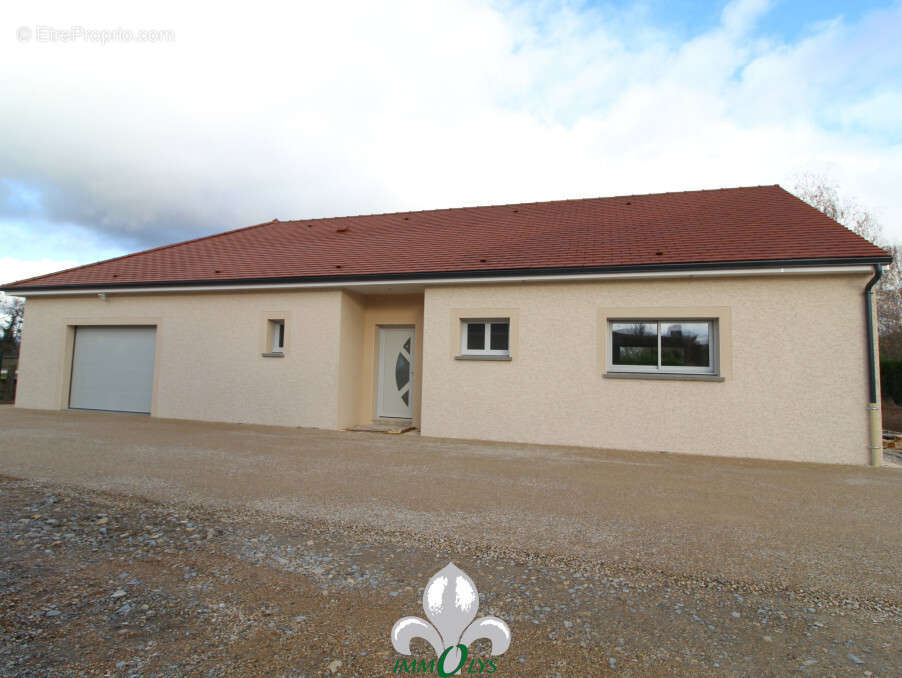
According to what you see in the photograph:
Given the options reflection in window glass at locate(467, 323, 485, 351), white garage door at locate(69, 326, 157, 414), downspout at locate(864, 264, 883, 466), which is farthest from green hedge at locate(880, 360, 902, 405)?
white garage door at locate(69, 326, 157, 414)

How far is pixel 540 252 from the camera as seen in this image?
945cm

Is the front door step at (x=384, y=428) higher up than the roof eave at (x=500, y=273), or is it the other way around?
the roof eave at (x=500, y=273)

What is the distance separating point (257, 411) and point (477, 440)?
4.79m

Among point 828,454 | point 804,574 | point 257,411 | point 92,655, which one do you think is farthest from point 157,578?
point 828,454

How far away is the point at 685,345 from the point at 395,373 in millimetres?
5905

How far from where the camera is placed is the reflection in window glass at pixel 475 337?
30.9ft

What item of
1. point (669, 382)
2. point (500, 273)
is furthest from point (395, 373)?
point (669, 382)

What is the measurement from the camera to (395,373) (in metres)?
11.1

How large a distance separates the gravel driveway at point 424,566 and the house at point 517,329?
1998mm

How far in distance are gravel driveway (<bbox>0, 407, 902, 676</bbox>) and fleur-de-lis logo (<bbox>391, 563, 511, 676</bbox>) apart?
0.25 ft

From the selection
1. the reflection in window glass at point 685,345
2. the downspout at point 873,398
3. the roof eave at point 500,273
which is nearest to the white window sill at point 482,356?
the roof eave at point 500,273

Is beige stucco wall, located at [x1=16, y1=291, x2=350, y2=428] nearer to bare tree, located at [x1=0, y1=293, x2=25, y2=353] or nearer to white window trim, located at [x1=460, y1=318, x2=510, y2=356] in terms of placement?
white window trim, located at [x1=460, y1=318, x2=510, y2=356]

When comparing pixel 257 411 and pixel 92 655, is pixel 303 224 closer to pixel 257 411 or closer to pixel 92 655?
pixel 257 411

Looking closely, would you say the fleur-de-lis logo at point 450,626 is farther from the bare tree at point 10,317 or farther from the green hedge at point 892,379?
the bare tree at point 10,317
